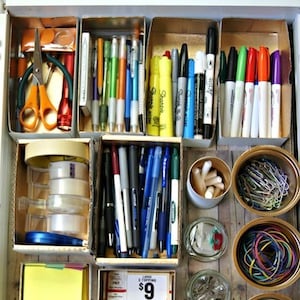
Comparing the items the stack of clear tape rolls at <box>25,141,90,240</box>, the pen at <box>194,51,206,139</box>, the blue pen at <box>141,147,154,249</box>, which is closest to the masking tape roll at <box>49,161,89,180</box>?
the stack of clear tape rolls at <box>25,141,90,240</box>

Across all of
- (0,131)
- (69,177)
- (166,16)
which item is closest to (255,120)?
A: (166,16)

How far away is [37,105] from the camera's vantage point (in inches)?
45.6

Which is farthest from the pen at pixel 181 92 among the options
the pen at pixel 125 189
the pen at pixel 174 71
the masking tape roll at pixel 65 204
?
the masking tape roll at pixel 65 204

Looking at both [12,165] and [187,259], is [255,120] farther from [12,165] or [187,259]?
[12,165]

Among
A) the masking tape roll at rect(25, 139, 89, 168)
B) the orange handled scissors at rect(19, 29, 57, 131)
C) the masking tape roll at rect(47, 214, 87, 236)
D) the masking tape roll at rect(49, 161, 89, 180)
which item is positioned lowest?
the masking tape roll at rect(47, 214, 87, 236)

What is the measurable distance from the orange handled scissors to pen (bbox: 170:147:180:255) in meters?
0.23

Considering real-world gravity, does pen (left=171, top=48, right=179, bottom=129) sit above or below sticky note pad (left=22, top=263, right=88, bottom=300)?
above

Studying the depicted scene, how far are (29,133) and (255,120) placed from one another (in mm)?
411

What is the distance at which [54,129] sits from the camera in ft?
3.81

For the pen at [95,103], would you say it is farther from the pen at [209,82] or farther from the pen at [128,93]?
the pen at [209,82]

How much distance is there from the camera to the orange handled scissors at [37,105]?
1.15m

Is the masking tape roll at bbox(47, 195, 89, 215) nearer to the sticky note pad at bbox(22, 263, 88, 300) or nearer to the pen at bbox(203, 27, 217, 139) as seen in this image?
the sticky note pad at bbox(22, 263, 88, 300)

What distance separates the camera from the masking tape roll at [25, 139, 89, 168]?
41.8 inches

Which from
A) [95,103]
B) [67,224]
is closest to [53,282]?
[67,224]
